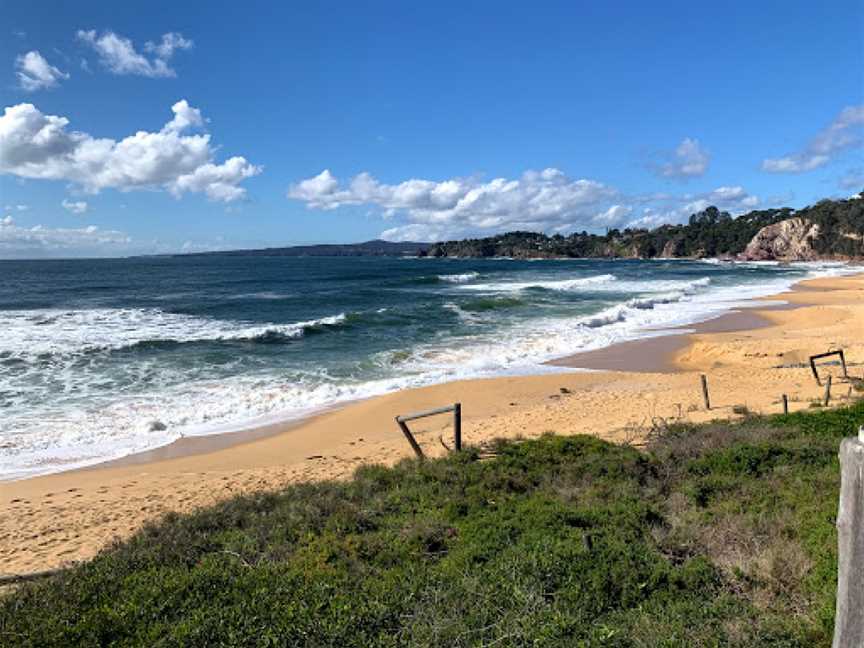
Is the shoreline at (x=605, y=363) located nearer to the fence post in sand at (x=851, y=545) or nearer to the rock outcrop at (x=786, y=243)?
Answer: the fence post in sand at (x=851, y=545)

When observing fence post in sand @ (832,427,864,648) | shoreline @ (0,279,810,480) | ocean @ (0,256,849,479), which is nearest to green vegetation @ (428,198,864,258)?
ocean @ (0,256,849,479)

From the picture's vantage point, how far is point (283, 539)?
21.6ft

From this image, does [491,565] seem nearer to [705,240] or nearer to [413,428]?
[413,428]

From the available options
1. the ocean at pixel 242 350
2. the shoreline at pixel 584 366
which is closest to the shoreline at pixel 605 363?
the shoreline at pixel 584 366

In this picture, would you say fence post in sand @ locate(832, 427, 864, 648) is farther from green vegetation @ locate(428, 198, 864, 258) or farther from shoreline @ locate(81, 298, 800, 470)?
green vegetation @ locate(428, 198, 864, 258)

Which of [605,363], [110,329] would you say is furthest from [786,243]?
[110,329]

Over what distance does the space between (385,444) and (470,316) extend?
78.6 ft

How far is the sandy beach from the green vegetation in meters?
101

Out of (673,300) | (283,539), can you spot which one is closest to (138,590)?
(283,539)

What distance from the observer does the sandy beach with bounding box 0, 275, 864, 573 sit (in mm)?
9414

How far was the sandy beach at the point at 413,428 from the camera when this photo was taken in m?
9.41

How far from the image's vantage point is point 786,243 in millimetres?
116312

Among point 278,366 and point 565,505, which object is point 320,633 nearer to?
point 565,505

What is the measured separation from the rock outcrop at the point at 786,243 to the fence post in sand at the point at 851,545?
131704mm
